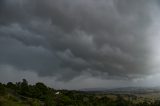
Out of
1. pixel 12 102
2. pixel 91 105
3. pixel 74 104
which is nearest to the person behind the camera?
pixel 12 102

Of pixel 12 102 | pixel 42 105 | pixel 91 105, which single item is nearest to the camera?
pixel 12 102

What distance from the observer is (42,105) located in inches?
6093

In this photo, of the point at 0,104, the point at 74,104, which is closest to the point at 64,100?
the point at 74,104

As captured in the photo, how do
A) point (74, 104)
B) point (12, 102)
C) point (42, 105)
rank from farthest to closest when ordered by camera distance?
point (74, 104) → point (42, 105) → point (12, 102)

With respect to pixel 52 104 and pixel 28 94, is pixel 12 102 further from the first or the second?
pixel 28 94

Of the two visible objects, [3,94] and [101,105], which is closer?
[3,94]

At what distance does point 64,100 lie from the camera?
174m

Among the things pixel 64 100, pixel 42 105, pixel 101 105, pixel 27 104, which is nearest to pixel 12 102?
pixel 27 104

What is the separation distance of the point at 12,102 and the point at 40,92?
181 ft

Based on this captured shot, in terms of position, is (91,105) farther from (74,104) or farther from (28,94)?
(28,94)

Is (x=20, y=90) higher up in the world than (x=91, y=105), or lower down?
higher up

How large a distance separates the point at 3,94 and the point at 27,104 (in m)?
14.7

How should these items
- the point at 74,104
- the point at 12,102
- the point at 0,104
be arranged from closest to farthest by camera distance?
the point at 0,104 < the point at 12,102 < the point at 74,104

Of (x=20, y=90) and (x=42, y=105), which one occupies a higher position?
(x=20, y=90)
